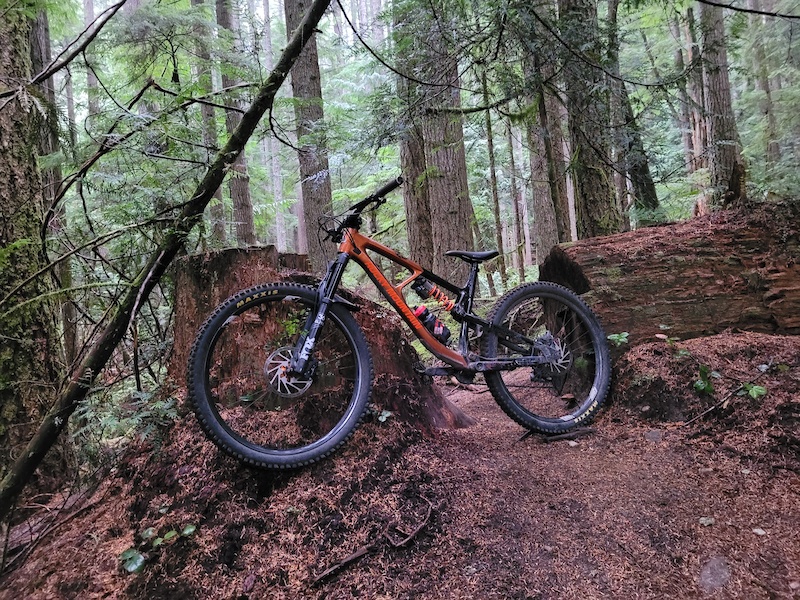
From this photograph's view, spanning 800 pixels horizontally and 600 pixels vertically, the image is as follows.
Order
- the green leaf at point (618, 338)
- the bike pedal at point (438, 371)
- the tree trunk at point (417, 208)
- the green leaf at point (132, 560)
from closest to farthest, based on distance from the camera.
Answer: the green leaf at point (132, 560)
the bike pedal at point (438, 371)
the green leaf at point (618, 338)
the tree trunk at point (417, 208)

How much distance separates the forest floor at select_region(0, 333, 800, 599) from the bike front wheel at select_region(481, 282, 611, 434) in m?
0.45

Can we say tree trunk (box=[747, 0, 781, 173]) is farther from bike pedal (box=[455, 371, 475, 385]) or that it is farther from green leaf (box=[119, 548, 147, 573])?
green leaf (box=[119, 548, 147, 573])

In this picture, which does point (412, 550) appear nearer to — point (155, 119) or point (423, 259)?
point (155, 119)

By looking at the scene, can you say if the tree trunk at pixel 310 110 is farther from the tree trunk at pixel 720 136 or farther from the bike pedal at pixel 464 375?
the tree trunk at pixel 720 136

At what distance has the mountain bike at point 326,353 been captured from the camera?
2.62 m

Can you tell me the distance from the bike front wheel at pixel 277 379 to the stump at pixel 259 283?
0.26 meters

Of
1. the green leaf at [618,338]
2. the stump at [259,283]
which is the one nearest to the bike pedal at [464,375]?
the stump at [259,283]

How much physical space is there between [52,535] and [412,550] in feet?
6.61

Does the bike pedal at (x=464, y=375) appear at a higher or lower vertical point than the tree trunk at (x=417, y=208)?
lower

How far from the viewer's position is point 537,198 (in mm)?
11320

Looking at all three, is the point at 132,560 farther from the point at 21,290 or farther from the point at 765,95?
the point at 765,95

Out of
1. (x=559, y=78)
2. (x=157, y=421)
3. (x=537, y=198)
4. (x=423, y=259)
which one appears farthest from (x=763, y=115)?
(x=157, y=421)

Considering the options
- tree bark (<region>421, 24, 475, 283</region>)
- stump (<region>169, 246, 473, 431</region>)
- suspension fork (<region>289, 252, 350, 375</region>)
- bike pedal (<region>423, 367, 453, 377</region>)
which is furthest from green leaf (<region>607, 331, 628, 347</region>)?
tree bark (<region>421, 24, 475, 283</region>)

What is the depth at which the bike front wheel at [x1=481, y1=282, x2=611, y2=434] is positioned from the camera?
3.55 metres
